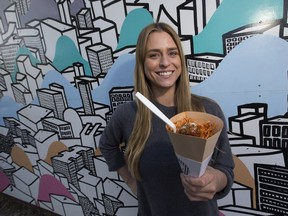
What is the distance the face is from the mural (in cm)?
33

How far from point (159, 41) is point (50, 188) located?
6.45ft

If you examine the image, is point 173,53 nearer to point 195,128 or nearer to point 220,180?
point 195,128

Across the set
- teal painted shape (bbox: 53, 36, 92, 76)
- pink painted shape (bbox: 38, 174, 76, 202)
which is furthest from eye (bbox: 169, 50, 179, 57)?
pink painted shape (bbox: 38, 174, 76, 202)

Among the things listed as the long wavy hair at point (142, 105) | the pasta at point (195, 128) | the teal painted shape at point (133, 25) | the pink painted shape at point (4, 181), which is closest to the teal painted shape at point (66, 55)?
the teal painted shape at point (133, 25)

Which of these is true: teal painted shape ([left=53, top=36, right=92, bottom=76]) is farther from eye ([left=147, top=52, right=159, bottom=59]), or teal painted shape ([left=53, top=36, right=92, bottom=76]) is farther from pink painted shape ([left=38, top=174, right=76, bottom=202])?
pink painted shape ([left=38, top=174, right=76, bottom=202])

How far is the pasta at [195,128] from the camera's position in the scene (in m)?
0.63

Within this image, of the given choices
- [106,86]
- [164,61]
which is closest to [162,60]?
[164,61]

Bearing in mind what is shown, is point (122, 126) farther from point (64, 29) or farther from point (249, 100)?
point (64, 29)

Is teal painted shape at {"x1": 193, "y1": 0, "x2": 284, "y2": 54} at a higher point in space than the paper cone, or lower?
higher

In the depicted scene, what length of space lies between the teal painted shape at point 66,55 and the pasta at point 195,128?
107 cm

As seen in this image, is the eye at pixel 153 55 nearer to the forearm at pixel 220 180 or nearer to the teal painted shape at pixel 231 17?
the teal painted shape at pixel 231 17

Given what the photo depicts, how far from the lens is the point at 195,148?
0.62 meters

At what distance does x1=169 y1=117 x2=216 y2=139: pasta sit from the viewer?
0.63m

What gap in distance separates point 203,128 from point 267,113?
0.65m
